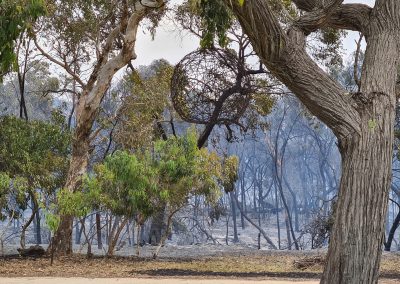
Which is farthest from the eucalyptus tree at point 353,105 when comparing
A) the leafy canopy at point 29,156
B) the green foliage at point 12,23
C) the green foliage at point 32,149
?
the green foliage at point 32,149

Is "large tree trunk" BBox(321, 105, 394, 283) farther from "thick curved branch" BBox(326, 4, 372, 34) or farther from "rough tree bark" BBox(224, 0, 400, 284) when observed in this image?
"thick curved branch" BBox(326, 4, 372, 34)

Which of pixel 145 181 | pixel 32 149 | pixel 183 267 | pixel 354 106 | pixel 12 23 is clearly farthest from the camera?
pixel 32 149

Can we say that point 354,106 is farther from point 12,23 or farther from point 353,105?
point 12,23

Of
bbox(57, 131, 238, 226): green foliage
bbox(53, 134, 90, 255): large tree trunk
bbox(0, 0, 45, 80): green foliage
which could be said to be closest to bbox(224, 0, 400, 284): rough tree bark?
bbox(0, 0, 45, 80): green foliage

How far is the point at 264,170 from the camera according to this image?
181ft

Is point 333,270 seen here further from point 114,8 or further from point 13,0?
point 114,8

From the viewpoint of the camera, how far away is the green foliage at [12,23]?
7949mm

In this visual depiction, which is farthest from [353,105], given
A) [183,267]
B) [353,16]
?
[183,267]

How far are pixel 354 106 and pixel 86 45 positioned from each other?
1885 cm

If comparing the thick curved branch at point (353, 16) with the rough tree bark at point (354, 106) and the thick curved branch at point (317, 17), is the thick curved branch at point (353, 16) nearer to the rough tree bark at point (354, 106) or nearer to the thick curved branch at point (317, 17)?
the rough tree bark at point (354, 106)

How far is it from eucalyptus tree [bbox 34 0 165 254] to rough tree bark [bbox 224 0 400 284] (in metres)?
7.82

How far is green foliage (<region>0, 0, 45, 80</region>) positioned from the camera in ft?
26.1

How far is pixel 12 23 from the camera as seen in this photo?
324 inches

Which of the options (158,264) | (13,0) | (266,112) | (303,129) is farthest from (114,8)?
(303,129)
